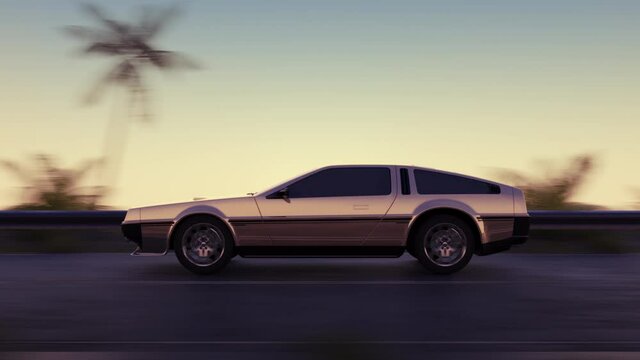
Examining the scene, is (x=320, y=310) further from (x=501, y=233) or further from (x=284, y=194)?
(x=501, y=233)

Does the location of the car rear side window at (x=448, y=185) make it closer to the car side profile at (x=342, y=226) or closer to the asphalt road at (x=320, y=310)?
the car side profile at (x=342, y=226)

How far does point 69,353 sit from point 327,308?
118 inches

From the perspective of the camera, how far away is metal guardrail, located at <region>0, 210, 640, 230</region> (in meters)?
14.4

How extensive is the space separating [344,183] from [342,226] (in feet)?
1.97

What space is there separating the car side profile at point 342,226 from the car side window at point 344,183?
0.06 ft

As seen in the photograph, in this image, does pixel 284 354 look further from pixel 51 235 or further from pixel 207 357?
pixel 51 235

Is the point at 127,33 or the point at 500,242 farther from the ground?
the point at 127,33

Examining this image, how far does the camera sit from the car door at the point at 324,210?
11484 mm

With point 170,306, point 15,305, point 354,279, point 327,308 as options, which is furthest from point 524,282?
point 15,305

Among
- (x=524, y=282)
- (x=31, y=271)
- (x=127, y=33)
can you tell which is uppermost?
(x=127, y=33)

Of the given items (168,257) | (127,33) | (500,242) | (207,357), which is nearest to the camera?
(207,357)

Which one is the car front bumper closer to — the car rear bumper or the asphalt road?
the asphalt road

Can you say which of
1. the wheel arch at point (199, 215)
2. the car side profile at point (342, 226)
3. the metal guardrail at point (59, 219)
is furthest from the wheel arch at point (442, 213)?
the metal guardrail at point (59, 219)

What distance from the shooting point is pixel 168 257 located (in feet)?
45.2
